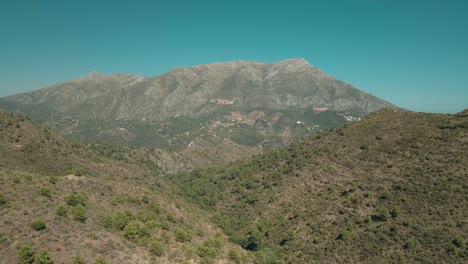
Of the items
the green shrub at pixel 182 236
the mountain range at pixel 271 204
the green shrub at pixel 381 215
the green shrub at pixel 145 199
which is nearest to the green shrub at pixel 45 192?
the mountain range at pixel 271 204

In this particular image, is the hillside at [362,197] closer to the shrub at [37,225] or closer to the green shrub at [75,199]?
the green shrub at [75,199]

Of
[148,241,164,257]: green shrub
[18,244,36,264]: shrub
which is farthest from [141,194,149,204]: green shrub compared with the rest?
[18,244,36,264]: shrub

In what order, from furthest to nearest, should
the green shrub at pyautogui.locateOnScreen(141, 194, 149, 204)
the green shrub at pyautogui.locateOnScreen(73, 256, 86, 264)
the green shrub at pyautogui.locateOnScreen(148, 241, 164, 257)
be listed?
the green shrub at pyautogui.locateOnScreen(141, 194, 149, 204)
the green shrub at pyautogui.locateOnScreen(148, 241, 164, 257)
the green shrub at pyautogui.locateOnScreen(73, 256, 86, 264)

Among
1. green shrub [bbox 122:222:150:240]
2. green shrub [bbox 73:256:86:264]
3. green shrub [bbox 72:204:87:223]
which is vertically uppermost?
green shrub [bbox 72:204:87:223]

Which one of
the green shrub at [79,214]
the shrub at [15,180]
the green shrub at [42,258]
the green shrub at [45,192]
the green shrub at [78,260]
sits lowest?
the green shrub at [78,260]

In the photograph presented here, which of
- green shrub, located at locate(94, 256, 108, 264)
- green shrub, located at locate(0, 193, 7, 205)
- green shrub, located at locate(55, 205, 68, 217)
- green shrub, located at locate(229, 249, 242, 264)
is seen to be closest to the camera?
green shrub, located at locate(94, 256, 108, 264)

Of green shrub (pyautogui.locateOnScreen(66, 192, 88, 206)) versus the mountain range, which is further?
green shrub (pyautogui.locateOnScreen(66, 192, 88, 206))

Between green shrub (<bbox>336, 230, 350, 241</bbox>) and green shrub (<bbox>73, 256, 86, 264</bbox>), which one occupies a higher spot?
green shrub (<bbox>73, 256, 86, 264</bbox>)

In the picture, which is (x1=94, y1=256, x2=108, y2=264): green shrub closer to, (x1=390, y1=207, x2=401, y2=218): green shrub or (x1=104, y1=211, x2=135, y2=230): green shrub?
(x1=104, y1=211, x2=135, y2=230): green shrub
